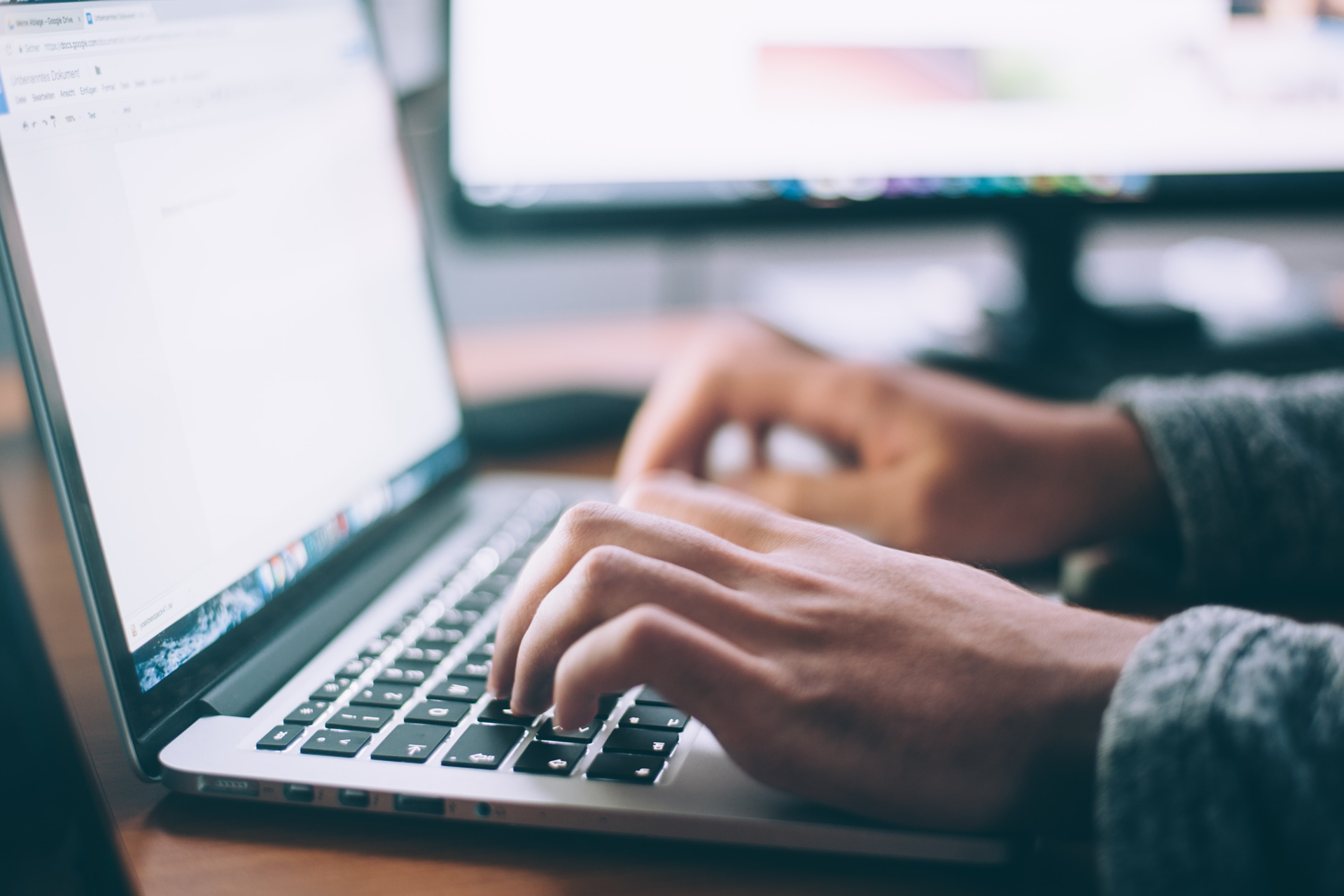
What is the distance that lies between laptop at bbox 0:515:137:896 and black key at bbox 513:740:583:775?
4.3 inches

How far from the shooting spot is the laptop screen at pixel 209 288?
32 cm

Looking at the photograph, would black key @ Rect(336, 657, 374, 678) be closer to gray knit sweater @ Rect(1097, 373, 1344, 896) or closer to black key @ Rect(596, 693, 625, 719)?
black key @ Rect(596, 693, 625, 719)

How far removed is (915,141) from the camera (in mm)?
735

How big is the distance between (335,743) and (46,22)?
0.86 ft

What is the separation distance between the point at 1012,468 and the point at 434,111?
60cm

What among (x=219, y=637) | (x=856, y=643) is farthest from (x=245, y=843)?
(x=856, y=643)

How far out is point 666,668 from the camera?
0.28 m

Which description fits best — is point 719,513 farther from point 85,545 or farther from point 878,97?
point 878,97

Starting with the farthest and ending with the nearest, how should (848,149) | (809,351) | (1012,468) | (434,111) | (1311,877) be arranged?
1. (434,111)
2. (848,149)
3. (809,351)
4. (1012,468)
5. (1311,877)

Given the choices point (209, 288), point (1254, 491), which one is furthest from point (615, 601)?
point (1254, 491)

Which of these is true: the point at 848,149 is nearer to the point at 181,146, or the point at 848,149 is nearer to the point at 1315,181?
the point at 1315,181

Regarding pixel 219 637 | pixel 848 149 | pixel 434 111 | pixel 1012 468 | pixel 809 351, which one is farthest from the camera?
pixel 434 111

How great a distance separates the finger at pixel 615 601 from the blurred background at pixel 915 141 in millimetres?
411

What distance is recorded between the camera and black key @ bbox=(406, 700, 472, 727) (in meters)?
0.33
